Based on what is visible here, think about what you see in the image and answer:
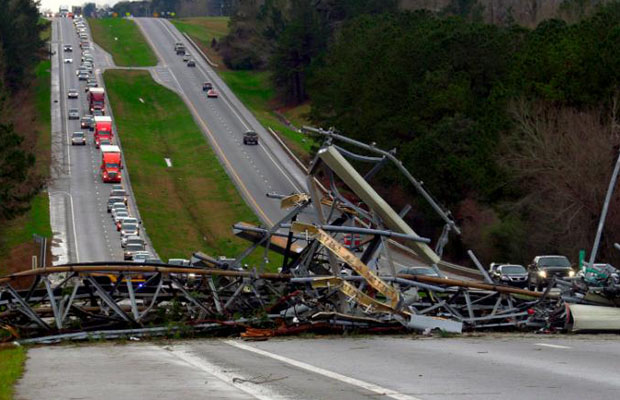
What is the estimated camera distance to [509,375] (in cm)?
1942

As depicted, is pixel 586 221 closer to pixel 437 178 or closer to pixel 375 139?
pixel 437 178

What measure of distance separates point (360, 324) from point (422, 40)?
81620 mm

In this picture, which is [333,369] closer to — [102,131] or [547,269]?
[547,269]

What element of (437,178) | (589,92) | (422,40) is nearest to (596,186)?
(589,92)

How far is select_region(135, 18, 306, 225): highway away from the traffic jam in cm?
1073

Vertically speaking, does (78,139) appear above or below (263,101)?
above

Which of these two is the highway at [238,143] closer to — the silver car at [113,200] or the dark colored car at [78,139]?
the silver car at [113,200]

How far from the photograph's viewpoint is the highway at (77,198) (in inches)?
3364

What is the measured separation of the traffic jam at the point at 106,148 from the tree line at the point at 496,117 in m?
21.3

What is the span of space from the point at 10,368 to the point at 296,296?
10.6 metres

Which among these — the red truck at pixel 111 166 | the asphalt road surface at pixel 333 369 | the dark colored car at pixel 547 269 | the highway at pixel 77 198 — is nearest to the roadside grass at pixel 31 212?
the highway at pixel 77 198

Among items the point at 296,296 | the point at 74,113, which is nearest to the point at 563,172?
the point at 296,296

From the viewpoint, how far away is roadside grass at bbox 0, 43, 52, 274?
82500 millimetres

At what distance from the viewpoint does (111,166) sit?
386 feet
